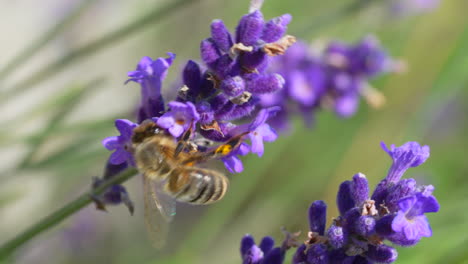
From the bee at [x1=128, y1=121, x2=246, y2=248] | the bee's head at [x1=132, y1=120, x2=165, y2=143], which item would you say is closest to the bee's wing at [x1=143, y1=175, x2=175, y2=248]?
the bee at [x1=128, y1=121, x2=246, y2=248]

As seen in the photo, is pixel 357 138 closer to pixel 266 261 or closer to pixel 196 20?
pixel 196 20

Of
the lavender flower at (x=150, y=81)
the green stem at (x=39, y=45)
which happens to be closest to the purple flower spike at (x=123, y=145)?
the lavender flower at (x=150, y=81)

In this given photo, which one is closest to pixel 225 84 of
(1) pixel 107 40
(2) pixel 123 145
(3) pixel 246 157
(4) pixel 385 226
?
(2) pixel 123 145

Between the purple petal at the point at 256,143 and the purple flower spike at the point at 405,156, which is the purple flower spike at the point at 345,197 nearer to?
the purple flower spike at the point at 405,156

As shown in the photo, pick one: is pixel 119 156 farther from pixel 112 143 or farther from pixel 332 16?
pixel 332 16

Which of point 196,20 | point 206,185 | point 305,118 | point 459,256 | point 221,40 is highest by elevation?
point 196,20

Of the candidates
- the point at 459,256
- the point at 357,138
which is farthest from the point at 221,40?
the point at 357,138

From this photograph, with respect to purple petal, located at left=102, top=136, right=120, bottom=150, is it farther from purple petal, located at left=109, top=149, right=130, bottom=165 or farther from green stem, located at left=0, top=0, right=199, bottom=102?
green stem, located at left=0, top=0, right=199, bottom=102
